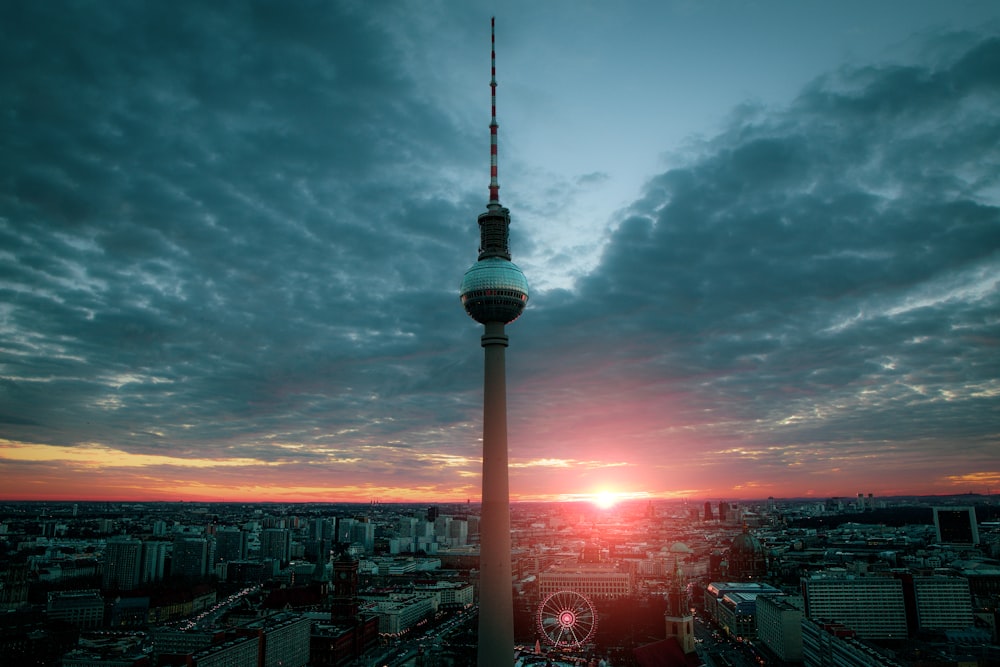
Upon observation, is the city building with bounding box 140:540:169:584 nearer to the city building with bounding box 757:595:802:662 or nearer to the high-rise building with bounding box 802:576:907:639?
the city building with bounding box 757:595:802:662

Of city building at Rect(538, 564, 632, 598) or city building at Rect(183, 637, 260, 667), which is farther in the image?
city building at Rect(538, 564, 632, 598)

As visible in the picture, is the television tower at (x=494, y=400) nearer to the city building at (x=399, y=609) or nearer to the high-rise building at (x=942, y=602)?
the city building at (x=399, y=609)

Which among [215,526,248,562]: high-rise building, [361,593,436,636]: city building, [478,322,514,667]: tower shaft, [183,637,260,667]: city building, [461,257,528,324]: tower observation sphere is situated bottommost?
[361,593,436,636]: city building

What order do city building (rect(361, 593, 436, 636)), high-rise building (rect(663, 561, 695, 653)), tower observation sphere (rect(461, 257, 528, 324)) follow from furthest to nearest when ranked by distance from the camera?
city building (rect(361, 593, 436, 636)), high-rise building (rect(663, 561, 695, 653)), tower observation sphere (rect(461, 257, 528, 324))

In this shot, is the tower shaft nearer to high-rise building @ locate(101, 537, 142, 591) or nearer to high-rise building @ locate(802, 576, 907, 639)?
high-rise building @ locate(802, 576, 907, 639)

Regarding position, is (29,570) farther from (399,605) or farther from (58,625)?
(399,605)

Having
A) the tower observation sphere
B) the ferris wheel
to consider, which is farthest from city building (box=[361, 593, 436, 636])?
the tower observation sphere

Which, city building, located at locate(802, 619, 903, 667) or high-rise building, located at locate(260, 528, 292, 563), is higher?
high-rise building, located at locate(260, 528, 292, 563)

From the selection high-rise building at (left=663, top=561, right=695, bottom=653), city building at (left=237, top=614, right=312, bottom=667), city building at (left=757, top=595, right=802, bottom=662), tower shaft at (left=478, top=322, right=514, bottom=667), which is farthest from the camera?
high-rise building at (left=663, top=561, right=695, bottom=653)

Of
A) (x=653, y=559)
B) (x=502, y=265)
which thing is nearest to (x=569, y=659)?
(x=502, y=265)
